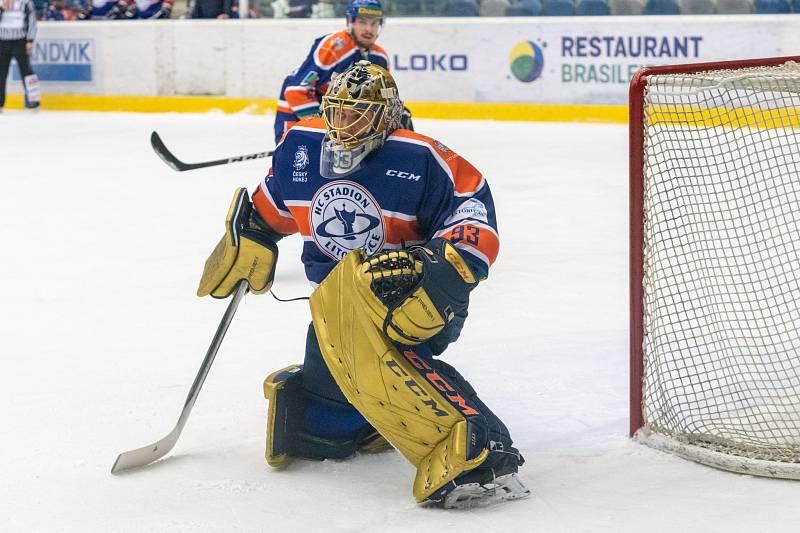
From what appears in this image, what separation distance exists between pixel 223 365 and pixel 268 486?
2.89 feet

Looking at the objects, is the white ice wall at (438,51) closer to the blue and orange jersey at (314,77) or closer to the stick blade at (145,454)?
the blue and orange jersey at (314,77)

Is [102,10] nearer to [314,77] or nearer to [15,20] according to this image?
[15,20]

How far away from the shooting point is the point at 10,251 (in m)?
4.61

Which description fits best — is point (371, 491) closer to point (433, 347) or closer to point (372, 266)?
point (433, 347)

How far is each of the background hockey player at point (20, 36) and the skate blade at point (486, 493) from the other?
27.8 feet

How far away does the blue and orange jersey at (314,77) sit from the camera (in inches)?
179

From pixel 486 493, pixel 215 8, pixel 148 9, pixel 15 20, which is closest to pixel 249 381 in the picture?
pixel 486 493

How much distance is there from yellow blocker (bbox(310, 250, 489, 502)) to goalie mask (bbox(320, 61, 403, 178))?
0.21 m

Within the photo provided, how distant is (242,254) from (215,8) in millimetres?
7348

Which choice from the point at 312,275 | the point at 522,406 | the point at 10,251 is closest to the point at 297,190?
the point at 312,275

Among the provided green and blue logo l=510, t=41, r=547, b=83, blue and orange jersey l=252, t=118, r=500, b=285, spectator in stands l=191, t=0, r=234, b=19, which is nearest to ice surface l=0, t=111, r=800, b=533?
blue and orange jersey l=252, t=118, r=500, b=285

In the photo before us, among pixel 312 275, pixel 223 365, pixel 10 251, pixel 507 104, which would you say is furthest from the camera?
pixel 507 104

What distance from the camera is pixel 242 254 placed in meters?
2.35

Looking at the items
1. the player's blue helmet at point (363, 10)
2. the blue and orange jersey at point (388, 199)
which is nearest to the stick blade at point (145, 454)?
the blue and orange jersey at point (388, 199)
